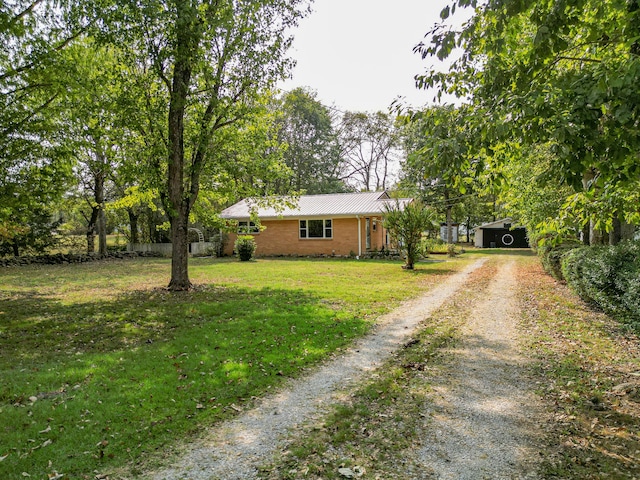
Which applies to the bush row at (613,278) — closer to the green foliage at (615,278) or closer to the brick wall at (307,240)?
the green foliage at (615,278)

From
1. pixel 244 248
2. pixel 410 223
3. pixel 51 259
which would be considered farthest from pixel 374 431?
pixel 51 259

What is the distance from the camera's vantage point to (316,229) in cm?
2461

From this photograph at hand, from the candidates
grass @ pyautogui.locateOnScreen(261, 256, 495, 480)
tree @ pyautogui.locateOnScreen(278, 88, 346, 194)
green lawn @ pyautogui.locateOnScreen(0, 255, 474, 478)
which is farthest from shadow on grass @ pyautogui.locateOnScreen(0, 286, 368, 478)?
tree @ pyautogui.locateOnScreen(278, 88, 346, 194)

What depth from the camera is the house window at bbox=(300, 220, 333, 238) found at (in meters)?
24.2

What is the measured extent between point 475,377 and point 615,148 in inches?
118

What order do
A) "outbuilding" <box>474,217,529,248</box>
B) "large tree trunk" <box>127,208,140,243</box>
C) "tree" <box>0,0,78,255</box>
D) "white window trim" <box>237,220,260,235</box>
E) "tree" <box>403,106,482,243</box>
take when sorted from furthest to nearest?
1. "outbuilding" <box>474,217,529,248</box>
2. "large tree trunk" <box>127,208,140,243</box>
3. "white window trim" <box>237,220,260,235</box>
4. "tree" <box>0,0,78,255</box>
5. "tree" <box>403,106,482,243</box>

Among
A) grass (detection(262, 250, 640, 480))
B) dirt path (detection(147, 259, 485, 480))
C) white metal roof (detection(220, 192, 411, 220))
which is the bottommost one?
dirt path (detection(147, 259, 485, 480))

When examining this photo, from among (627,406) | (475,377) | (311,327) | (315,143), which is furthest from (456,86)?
(315,143)

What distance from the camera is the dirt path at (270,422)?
2996 mm

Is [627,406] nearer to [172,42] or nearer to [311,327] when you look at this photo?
[311,327]

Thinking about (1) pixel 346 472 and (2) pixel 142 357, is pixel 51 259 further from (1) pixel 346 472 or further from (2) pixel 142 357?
(1) pixel 346 472

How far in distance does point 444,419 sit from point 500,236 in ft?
130

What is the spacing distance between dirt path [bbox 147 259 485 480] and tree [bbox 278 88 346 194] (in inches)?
1523

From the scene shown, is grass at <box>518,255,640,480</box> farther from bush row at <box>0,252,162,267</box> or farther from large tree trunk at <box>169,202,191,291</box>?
bush row at <box>0,252,162,267</box>
